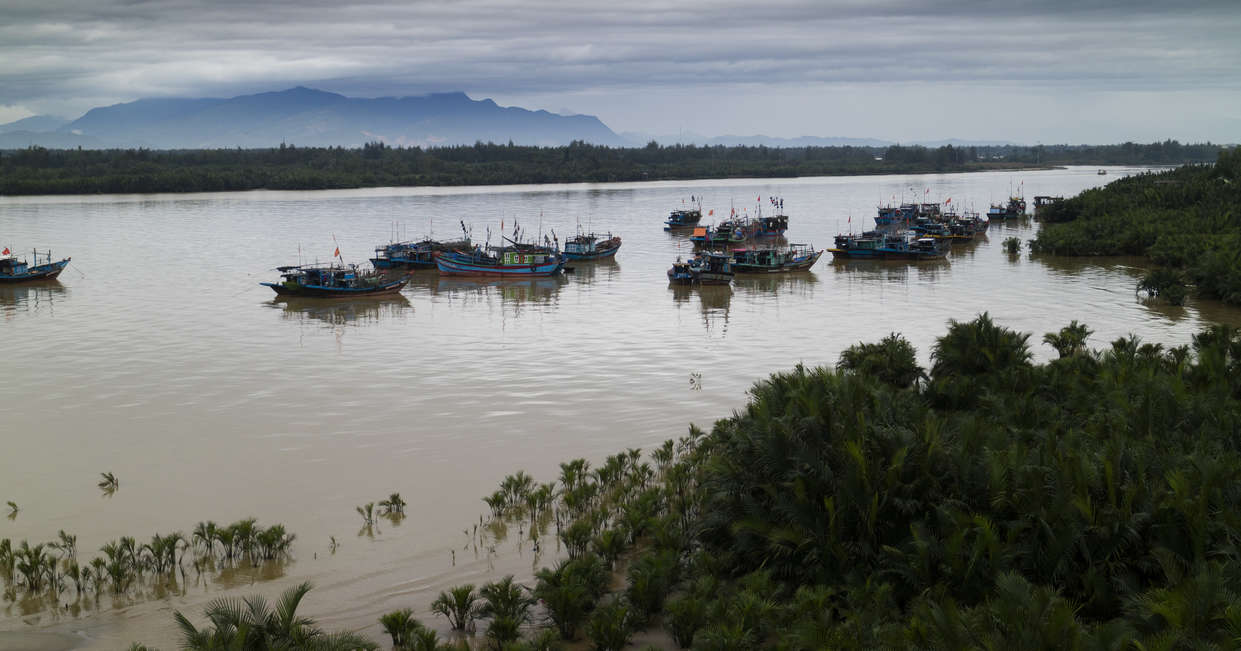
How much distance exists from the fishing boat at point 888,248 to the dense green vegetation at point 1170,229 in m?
6.41

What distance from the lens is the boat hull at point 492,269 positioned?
171ft

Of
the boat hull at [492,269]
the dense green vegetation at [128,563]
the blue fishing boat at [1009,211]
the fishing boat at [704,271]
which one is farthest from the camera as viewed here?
the blue fishing boat at [1009,211]

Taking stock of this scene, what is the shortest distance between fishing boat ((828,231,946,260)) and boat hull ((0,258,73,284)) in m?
41.2

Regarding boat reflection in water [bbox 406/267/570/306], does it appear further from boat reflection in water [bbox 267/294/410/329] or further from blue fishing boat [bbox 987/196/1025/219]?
blue fishing boat [bbox 987/196/1025/219]

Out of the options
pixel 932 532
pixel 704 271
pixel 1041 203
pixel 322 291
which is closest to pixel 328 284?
pixel 322 291

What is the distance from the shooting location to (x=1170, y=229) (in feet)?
175

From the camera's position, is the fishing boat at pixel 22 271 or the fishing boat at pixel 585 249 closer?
the fishing boat at pixel 22 271

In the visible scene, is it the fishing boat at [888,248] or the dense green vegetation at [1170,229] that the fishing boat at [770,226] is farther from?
the dense green vegetation at [1170,229]

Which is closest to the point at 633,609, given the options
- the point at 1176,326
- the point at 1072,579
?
the point at 1072,579

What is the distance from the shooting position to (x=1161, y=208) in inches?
2552

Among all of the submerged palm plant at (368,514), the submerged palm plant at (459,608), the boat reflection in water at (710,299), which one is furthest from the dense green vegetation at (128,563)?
the boat reflection in water at (710,299)

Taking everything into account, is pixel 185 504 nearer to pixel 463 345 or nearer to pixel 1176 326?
pixel 463 345

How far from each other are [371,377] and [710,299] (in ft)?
65.9

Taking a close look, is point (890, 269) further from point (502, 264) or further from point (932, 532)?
point (932, 532)
